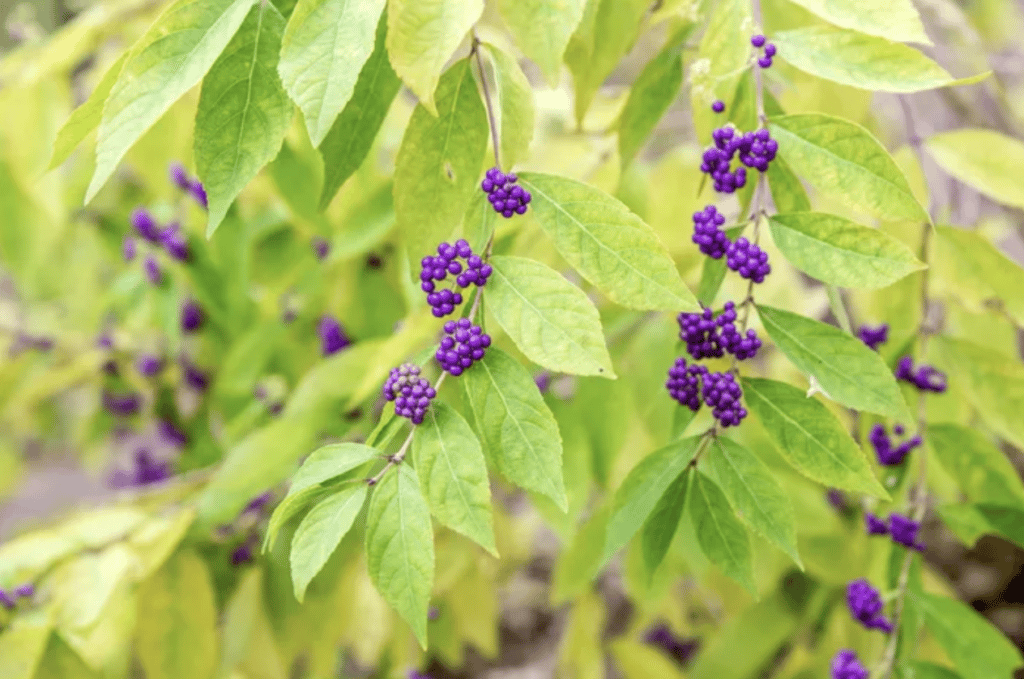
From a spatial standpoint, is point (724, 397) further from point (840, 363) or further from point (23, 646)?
point (23, 646)

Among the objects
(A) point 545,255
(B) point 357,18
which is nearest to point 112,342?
(A) point 545,255

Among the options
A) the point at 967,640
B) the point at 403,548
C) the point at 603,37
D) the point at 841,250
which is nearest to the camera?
the point at 403,548

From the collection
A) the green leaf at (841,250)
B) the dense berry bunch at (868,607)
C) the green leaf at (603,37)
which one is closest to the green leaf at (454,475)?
the green leaf at (841,250)

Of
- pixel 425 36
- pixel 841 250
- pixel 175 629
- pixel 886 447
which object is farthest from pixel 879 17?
pixel 175 629

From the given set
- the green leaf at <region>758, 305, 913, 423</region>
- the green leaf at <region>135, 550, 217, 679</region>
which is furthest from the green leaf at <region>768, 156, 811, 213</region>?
the green leaf at <region>135, 550, 217, 679</region>

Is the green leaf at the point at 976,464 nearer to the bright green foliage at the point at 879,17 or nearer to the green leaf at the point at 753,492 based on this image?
the green leaf at the point at 753,492

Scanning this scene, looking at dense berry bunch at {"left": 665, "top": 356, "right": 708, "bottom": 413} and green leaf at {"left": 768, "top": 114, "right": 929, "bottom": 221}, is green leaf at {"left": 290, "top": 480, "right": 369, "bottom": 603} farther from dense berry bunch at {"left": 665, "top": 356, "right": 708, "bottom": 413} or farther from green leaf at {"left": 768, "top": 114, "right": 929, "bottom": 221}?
green leaf at {"left": 768, "top": 114, "right": 929, "bottom": 221}
